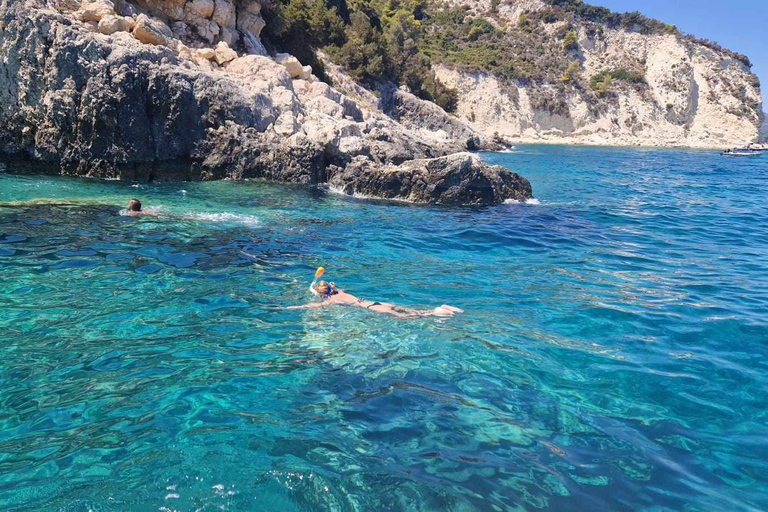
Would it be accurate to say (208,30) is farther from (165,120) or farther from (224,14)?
(165,120)

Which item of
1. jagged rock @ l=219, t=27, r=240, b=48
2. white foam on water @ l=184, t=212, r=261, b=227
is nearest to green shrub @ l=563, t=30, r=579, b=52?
jagged rock @ l=219, t=27, r=240, b=48

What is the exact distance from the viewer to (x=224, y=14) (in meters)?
24.7

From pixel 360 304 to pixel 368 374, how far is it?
2113 mm

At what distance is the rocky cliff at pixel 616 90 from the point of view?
2810 inches

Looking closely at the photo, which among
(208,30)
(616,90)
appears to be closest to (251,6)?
(208,30)

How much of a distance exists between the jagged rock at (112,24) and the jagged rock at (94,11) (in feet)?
1.27

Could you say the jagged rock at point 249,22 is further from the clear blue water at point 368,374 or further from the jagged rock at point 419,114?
the jagged rock at point 419,114

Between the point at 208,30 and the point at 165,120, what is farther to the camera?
the point at 208,30

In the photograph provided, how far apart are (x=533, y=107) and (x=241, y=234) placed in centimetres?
6817

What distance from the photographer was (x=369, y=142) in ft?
69.2

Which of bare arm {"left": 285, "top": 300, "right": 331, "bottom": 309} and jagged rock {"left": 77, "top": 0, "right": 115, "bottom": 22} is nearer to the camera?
bare arm {"left": 285, "top": 300, "right": 331, "bottom": 309}

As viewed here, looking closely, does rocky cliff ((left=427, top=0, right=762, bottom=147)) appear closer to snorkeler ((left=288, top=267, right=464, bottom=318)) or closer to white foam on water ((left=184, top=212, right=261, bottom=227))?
white foam on water ((left=184, top=212, right=261, bottom=227))

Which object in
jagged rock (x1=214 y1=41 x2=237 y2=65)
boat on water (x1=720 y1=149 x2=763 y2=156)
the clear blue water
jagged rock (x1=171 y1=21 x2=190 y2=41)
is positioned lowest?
the clear blue water

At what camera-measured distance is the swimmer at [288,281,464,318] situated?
7672mm
